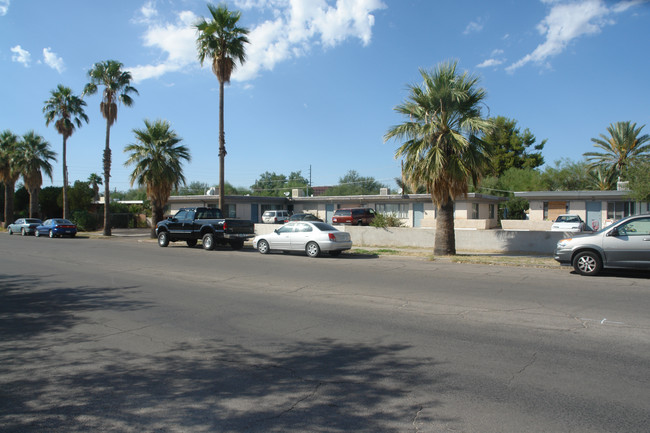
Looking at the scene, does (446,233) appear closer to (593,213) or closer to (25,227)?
(593,213)

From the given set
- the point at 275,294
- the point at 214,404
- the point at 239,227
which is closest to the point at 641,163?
the point at 239,227

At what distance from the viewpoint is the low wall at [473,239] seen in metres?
19.0

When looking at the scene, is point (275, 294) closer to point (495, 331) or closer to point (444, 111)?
point (495, 331)

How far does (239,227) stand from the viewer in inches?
843

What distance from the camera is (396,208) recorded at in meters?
41.4

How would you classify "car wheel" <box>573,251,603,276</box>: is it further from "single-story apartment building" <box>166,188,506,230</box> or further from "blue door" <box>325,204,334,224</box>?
"blue door" <box>325,204,334,224</box>

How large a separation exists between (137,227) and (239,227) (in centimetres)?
2926

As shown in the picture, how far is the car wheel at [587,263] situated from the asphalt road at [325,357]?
1434 mm

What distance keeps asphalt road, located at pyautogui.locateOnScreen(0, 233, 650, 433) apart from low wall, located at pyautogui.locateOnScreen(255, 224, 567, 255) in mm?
8242

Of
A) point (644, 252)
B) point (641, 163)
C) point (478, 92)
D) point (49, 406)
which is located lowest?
point (49, 406)

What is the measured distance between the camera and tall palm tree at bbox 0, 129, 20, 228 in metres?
40.1

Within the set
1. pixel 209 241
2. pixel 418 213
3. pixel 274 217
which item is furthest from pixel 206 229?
pixel 418 213

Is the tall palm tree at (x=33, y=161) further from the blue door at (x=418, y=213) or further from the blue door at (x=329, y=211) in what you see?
the blue door at (x=418, y=213)

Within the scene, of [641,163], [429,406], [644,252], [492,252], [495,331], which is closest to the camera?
[429,406]
